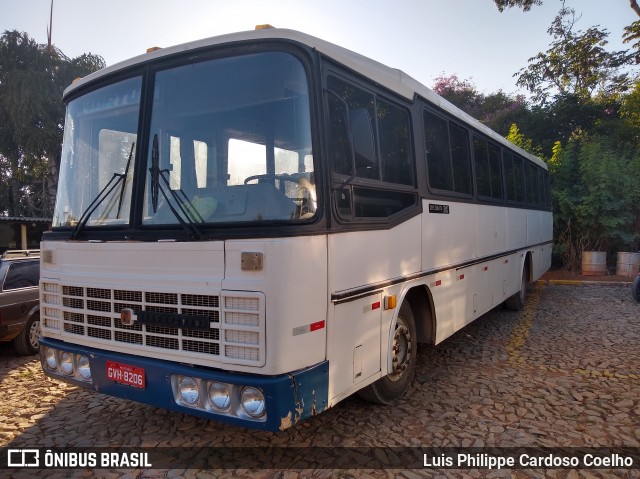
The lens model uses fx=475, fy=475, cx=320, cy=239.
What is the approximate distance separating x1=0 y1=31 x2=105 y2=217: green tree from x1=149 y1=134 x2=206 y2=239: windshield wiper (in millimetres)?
20237

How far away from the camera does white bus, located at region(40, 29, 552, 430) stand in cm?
288

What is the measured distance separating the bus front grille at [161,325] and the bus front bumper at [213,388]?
91 mm

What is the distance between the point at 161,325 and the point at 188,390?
0.46 metres

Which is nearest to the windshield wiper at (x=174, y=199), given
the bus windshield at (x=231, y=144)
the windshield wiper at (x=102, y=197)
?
the bus windshield at (x=231, y=144)

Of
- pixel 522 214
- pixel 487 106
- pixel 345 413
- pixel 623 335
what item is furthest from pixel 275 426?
pixel 487 106

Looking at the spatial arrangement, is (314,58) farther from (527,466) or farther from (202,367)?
(527,466)

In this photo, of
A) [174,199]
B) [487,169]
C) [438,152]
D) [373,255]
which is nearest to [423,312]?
[373,255]

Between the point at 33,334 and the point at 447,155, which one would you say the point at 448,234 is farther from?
the point at 33,334

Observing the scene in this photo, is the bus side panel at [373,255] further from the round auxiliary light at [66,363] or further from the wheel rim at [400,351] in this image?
the round auxiliary light at [66,363]

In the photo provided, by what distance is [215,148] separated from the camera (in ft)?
10.6

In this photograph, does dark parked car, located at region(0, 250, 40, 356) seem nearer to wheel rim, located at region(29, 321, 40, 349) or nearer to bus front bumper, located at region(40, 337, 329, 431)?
wheel rim, located at region(29, 321, 40, 349)

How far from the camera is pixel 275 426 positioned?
2.79m

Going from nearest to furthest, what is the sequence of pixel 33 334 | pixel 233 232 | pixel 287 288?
pixel 287 288
pixel 233 232
pixel 33 334

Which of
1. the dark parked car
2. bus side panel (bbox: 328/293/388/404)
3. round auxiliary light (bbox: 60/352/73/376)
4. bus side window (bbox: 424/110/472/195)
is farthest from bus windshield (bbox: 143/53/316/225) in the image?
the dark parked car
